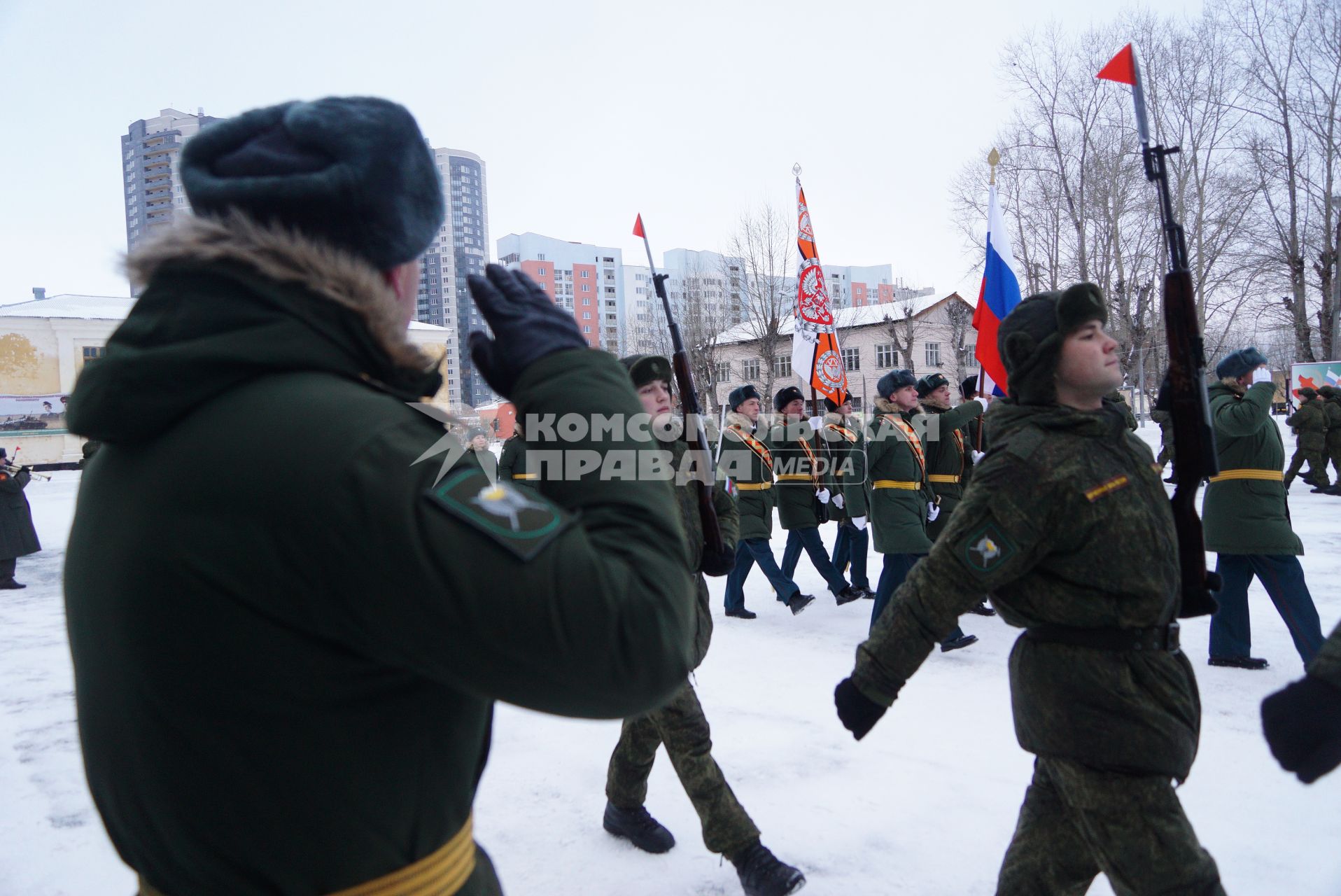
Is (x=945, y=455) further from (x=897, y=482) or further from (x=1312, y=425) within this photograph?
(x=1312, y=425)

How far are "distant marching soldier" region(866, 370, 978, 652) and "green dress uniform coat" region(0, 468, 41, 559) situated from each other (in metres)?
10.0

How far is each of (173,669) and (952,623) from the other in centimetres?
194

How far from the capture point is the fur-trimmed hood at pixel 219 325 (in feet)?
2.78

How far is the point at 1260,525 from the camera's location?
527 centimetres

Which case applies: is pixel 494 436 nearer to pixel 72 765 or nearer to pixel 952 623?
pixel 72 765

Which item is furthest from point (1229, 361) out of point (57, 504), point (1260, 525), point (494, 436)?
point (494, 436)

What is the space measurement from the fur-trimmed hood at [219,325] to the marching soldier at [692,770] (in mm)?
1659

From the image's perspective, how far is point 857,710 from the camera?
2281mm

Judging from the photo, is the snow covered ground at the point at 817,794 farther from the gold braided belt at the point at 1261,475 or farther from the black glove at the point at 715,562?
the gold braided belt at the point at 1261,475

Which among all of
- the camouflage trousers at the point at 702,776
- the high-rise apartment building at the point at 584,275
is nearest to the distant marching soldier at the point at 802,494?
the camouflage trousers at the point at 702,776

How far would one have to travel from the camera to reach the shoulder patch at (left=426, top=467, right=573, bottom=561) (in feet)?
2.75

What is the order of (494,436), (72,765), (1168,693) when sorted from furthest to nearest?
(494,436) < (72,765) < (1168,693)

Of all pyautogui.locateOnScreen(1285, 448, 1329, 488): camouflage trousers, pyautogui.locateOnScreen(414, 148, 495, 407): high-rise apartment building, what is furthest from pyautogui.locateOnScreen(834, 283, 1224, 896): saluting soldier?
pyautogui.locateOnScreen(414, 148, 495, 407): high-rise apartment building

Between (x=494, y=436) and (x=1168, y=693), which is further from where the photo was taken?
(x=494, y=436)
